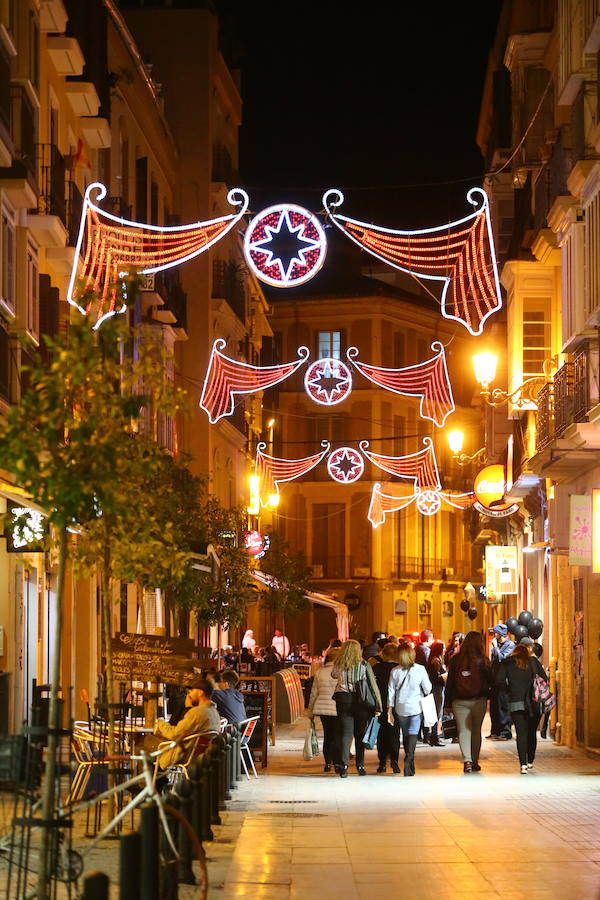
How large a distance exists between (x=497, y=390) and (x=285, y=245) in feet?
29.1

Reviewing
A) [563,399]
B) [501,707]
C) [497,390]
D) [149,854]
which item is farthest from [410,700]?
[149,854]

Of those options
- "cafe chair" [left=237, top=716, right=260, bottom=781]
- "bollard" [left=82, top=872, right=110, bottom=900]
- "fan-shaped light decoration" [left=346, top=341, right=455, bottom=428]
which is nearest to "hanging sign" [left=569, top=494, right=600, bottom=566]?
"cafe chair" [left=237, top=716, right=260, bottom=781]

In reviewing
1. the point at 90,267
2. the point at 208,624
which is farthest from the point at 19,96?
the point at 208,624

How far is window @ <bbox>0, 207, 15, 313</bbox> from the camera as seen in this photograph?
21984mm

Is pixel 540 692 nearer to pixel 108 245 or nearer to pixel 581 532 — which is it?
pixel 581 532

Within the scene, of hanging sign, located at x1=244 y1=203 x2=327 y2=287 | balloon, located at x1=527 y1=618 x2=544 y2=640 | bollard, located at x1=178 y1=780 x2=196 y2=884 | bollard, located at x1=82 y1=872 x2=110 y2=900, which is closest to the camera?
bollard, located at x1=82 y1=872 x2=110 y2=900

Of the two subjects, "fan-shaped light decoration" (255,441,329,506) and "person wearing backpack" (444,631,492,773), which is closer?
"person wearing backpack" (444,631,492,773)

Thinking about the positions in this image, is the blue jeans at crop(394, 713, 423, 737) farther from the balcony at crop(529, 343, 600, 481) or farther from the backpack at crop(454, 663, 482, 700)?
the balcony at crop(529, 343, 600, 481)

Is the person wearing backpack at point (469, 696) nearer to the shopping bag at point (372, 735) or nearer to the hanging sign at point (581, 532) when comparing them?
the hanging sign at point (581, 532)

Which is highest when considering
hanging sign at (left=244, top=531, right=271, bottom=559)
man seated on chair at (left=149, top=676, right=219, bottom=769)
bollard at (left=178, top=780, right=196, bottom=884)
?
hanging sign at (left=244, top=531, right=271, bottom=559)

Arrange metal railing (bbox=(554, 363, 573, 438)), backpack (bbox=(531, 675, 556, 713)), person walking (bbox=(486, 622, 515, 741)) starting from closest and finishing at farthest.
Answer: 1. backpack (bbox=(531, 675, 556, 713))
2. metal railing (bbox=(554, 363, 573, 438))
3. person walking (bbox=(486, 622, 515, 741))

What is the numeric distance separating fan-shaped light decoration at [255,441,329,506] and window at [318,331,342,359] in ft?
17.5

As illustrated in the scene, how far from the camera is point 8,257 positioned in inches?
888

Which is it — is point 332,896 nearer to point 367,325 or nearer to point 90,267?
point 90,267
